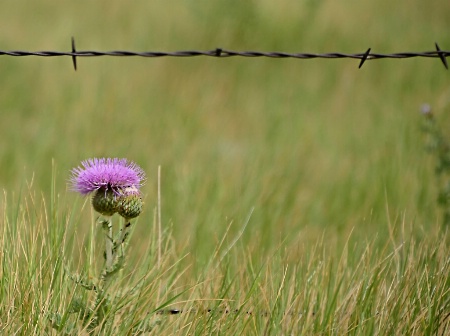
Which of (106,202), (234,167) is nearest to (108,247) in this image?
(106,202)

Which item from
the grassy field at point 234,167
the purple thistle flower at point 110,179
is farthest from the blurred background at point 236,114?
the purple thistle flower at point 110,179

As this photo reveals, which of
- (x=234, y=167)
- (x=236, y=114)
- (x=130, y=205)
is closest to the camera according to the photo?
(x=130, y=205)

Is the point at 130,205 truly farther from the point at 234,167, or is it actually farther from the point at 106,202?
the point at 234,167

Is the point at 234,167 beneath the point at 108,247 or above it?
above

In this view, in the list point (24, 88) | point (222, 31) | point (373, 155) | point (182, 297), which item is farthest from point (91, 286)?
point (222, 31)

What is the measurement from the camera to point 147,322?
2.21 m

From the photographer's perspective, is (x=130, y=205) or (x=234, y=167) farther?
(x=234, y=167)

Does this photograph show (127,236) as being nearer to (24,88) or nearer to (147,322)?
(147,322)

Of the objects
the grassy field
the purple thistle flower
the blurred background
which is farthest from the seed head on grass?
the blurred background

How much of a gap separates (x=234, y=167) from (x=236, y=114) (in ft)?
5.12

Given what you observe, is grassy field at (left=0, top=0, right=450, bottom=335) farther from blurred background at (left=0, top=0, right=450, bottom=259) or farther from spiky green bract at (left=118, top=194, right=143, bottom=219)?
spiky green bract at (left=118, top=194, right=143, bottom=219)

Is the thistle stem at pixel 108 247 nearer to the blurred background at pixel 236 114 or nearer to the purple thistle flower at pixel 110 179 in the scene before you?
the purple thistle flower at pixel 110 179

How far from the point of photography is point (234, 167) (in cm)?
482

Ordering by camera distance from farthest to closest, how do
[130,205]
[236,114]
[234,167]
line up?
[236,114] < [234,167] < [130,205]
